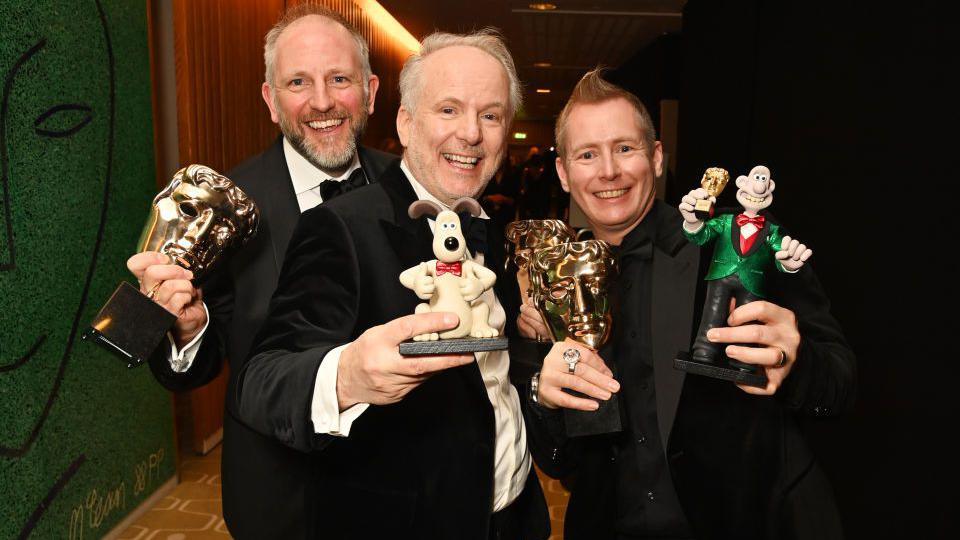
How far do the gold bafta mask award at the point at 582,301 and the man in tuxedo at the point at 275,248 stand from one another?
2.55 feet

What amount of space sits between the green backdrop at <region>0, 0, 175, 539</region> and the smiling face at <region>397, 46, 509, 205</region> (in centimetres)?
205

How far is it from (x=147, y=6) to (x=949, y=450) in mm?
4496

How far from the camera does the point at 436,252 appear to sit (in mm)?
1334

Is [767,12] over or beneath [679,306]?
over

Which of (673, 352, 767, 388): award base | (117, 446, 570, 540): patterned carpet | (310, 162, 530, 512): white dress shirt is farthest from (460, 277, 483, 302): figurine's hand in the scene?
(117, 446, 570, 540): patterned carpet

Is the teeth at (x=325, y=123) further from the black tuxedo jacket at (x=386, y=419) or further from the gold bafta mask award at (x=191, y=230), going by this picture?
A: the black tuxedo jacket at (x=386, y=419)

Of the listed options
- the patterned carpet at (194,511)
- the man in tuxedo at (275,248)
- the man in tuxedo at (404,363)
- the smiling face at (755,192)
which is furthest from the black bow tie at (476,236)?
the patterned carpet at (194,511)

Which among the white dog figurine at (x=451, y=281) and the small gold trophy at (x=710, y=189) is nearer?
the white dog figurine at (x=451, y=281)

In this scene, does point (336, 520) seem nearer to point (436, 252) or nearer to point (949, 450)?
point (436, 252)

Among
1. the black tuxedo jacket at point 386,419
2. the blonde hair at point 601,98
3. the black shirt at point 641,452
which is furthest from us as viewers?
the blonde hair at point 601,98

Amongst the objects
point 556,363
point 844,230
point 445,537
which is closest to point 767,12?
point 844,230

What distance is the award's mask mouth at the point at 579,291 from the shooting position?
1.59 meters

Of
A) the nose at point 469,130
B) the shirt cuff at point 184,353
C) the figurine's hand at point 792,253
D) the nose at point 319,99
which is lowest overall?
the shirt cuff at point 184,353

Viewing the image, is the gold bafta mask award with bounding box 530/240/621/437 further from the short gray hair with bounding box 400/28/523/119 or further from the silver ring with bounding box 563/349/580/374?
the short gray hair with bounding box 400/28/523/119
